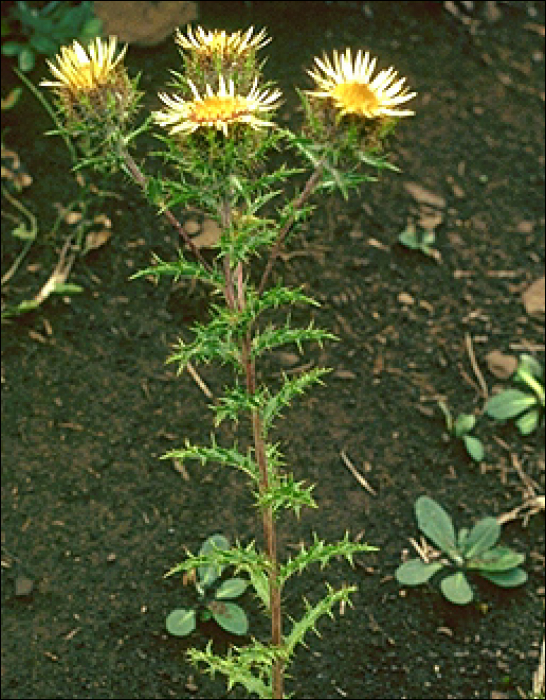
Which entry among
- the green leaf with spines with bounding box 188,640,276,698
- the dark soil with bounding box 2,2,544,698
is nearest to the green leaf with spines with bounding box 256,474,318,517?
the green leaf with spines with bounding box 188,640,276,698

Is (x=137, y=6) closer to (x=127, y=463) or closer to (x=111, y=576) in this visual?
(x=127, y=463)

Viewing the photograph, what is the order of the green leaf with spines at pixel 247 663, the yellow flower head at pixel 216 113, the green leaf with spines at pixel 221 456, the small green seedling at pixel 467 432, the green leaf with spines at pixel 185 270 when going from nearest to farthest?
the yellow flower head at pixel 216 113
the green leaf with spines at pixel 185 270
the green leaf with spines at pixel 221 456
the green leaf with spines at pixel 247 663
the small green seedling at pixel 467 432

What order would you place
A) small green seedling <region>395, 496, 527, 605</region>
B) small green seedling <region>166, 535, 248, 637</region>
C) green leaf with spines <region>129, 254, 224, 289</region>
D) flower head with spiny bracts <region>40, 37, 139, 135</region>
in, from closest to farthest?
1. flower head with spiny bracts <region>40, 37, 139, 135</region>
2. green leaf with spines <region>129, 254, 224, 289</region>
3. small green seedling <region>166, 535, 248, 637</region>
4. small green seedling <region>395, 496, 527, 605</region>

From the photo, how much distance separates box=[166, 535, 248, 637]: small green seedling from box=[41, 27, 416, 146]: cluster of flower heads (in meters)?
1.18

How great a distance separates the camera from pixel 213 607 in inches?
102

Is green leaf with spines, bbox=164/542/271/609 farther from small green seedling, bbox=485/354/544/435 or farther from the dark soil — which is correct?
small green seedling, bbox=485/354/544/435

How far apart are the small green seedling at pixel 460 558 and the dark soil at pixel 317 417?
0.18 ft

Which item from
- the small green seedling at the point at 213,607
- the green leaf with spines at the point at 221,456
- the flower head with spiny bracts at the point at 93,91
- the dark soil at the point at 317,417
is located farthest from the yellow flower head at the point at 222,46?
the dark soil at the point at 317,417

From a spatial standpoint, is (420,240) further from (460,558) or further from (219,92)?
(219,92)

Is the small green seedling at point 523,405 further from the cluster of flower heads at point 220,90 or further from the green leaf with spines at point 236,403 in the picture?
the cluster of flower heads at point 220,90

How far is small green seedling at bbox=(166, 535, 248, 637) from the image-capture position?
2.56 m

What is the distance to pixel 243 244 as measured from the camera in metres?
1.68

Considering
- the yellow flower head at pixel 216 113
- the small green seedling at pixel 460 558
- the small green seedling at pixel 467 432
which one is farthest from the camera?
the small green seedling at pixel 467 432

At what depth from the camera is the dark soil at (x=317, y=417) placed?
2.61 m
